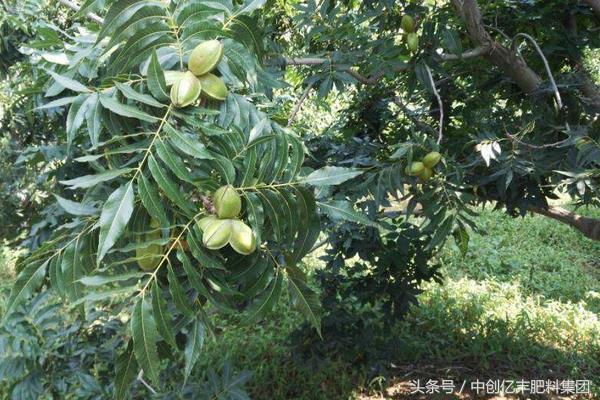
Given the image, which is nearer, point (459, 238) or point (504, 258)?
point (459, 238)

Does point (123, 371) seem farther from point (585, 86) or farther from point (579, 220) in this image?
point (579, 220)

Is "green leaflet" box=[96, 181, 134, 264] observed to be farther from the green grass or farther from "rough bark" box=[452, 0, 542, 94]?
the green grass

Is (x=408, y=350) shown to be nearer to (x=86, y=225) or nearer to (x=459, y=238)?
(x=459, y=238)

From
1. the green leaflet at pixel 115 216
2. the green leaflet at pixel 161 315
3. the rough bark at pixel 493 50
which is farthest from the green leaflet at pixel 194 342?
the rough bark at pixel 493 50

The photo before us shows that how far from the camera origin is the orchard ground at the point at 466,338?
334 centimetres

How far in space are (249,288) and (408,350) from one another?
2.82 meters

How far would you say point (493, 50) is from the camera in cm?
185

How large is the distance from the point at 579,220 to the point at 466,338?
178 centimetres

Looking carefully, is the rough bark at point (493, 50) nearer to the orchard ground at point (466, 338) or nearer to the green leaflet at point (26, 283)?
the green leaflet at point (26, 283)

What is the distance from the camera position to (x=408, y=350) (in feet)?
11.9

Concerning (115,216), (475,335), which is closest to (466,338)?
(475,335)

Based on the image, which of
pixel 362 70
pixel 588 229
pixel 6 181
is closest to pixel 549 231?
pixel 588 229

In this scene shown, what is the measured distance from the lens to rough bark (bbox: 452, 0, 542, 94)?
5.73 ft

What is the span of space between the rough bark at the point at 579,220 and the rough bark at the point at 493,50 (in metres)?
0.56
